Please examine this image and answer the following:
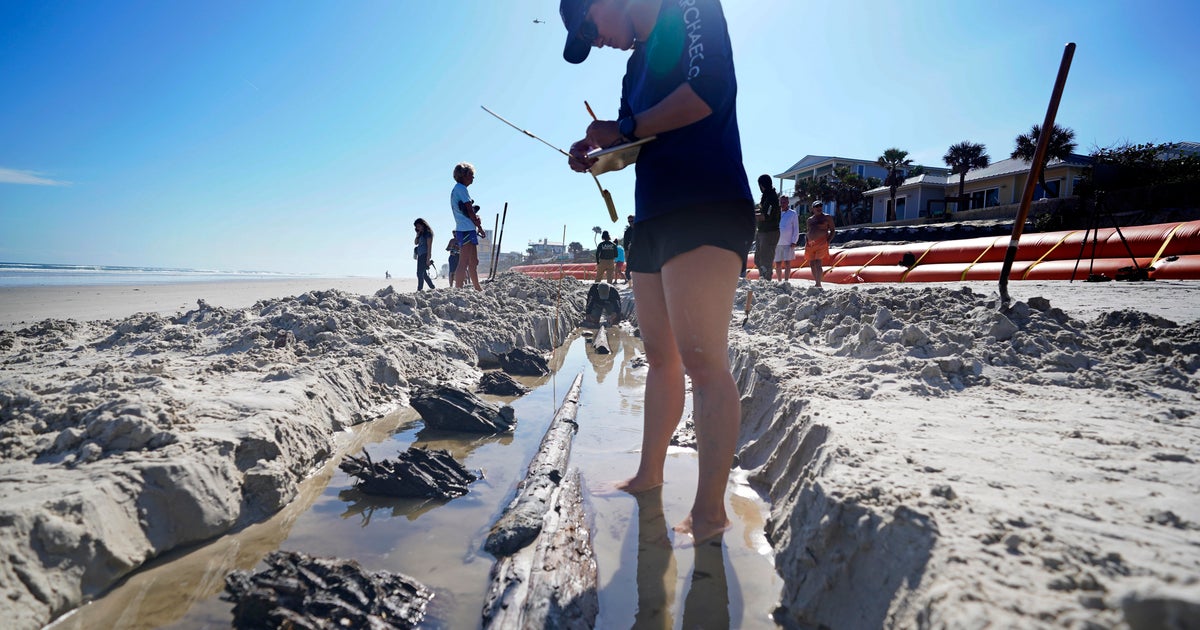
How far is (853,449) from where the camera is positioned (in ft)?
6.36

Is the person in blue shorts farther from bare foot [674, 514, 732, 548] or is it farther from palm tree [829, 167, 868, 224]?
palm tree [829, 167, 868, 224]

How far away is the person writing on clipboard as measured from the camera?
177 centimetres

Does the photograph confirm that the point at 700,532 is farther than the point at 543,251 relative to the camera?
No

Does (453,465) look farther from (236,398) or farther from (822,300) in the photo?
(822,300)

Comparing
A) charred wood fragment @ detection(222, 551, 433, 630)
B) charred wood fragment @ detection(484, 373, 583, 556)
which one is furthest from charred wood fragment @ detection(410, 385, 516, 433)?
charred wood fragment @ detection(222, 551, 433, 630)

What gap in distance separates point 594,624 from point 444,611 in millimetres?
476

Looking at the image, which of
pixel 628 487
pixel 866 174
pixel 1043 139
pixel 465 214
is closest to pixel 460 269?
pixel 465 214

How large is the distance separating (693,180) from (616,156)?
0.36 metres

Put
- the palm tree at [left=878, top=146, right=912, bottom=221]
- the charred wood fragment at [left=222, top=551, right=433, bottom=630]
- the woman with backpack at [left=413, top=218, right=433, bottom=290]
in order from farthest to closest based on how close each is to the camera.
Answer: the palm tree at [left=878, top=146, right=912, bottom=221] < the woman with backpack at [left=413, top=218, right=433, bottom=290] < the charred wood fragment at [left=222, top=551, right=433, bottom=630]

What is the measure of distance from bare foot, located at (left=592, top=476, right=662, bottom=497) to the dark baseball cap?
1.80 metres

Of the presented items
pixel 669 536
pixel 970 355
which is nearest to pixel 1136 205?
pixel 970 355

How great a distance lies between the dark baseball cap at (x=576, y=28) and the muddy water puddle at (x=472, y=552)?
189 centimetres

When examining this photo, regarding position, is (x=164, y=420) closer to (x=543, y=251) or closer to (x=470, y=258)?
(x=470, y=258)

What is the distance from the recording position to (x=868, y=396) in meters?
2.80
